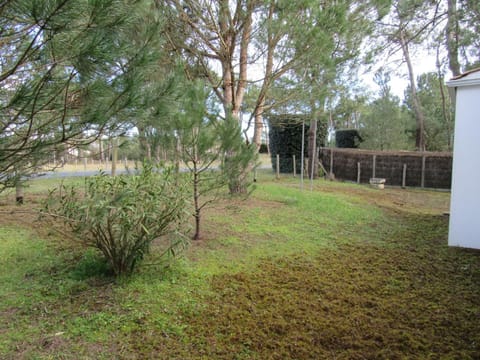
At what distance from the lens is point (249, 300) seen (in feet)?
8.48

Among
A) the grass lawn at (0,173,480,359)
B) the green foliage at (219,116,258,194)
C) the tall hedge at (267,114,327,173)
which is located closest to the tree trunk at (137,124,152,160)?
the green foliage at (219,116,258,194)

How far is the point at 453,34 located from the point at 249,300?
990 cm

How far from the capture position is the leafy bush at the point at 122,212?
2330 millimetres

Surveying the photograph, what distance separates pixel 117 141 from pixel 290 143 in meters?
12.8

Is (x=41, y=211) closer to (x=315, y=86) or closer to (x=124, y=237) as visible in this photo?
(x=124, y=237)

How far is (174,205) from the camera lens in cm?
271

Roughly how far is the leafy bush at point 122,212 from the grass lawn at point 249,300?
241mm

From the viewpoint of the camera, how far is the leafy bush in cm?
233

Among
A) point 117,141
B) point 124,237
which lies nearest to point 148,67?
point 117,141

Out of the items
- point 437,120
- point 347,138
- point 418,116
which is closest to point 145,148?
point 418,116

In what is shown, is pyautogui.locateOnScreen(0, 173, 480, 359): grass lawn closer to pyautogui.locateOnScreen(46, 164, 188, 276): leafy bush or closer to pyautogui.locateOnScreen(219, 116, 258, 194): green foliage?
pyautogui.locateOnScreen(46, 164, 188, 276): leafy bush

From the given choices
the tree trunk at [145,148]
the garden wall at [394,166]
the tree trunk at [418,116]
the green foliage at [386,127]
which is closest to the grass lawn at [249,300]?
the tree trunk at [145,148]

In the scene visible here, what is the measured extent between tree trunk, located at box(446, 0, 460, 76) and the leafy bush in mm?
9025

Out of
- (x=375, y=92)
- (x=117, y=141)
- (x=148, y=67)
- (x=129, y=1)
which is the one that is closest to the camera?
(x=129, y=1)
